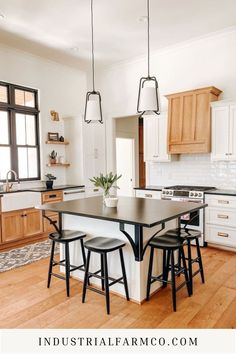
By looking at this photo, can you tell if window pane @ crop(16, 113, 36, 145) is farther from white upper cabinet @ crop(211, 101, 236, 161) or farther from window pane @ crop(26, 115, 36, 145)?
white upper cabinet @ crop(211, 101, 236, 161)

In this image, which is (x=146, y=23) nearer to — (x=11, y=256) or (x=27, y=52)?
(x=27, y=52)

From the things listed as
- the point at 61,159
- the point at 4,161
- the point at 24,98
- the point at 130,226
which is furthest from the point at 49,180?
the point at 130,226

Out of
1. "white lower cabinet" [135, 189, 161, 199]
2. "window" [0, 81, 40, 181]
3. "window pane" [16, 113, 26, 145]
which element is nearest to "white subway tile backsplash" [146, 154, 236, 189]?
"white lower cabinet" [135, 189, 161, 199]

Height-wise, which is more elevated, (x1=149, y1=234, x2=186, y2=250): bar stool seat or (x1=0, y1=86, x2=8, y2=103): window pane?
(x1=0, y1=86, x2=8, y2=103): window pane

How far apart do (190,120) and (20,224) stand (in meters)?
3.39

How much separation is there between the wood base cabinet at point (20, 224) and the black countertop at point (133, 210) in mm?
1669

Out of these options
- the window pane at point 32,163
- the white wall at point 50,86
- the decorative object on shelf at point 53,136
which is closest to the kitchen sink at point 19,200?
the window pane at point 32,163

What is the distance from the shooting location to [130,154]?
7449mm

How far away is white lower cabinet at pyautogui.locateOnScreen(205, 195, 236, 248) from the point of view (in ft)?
13.5

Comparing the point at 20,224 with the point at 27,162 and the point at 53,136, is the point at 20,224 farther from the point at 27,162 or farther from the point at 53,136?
the point at 53,136

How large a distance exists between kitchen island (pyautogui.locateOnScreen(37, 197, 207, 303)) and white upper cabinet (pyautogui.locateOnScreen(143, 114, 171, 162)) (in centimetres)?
201

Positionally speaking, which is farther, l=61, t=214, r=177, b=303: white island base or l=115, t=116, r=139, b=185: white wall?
l=115, t=116, r=139, b=185: white wall
